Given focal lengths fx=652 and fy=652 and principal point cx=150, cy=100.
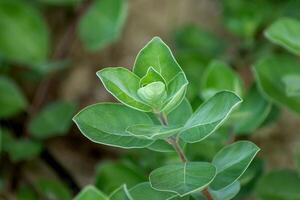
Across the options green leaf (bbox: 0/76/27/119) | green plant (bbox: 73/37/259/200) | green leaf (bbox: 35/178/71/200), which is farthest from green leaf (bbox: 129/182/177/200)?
green leaf (bbox: 0/76/27/119)

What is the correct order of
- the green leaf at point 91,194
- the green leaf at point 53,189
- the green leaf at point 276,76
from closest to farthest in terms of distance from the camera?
the green leaf at point 91,194 < the green leaf at point 276,76 < the green leaf at point 53,189

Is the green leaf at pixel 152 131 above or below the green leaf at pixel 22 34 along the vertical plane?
above

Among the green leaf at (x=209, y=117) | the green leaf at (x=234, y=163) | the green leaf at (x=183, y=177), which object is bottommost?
the green leaf at (x=234, y=163)

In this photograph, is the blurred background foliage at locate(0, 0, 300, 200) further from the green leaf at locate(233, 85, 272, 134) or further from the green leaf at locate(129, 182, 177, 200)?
the green leaf at locate(129, 182, 177, 200)

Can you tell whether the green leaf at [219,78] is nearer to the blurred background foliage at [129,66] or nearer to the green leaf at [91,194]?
the blurred background foliage at [129,66]

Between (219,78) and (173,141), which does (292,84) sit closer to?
(219,78)

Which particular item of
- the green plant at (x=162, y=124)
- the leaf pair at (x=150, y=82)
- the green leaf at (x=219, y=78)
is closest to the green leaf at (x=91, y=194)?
the green plant at (x=162, y=124)
